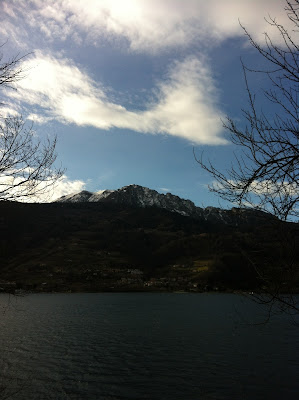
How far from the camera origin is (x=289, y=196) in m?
5.85

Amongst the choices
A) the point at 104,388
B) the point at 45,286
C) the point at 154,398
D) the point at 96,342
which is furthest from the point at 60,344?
the point at 45,286

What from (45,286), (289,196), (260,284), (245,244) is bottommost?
(45,286)

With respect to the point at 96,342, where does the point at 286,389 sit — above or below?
above

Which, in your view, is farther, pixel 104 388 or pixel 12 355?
pixel 12 355

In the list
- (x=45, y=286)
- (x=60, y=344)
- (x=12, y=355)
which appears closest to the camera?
(x=12, y=355)

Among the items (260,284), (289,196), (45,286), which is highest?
Answer: (289,196)

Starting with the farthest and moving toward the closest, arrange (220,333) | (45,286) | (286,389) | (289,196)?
(45,286)
(220,333)
(286,389)
(289,196)

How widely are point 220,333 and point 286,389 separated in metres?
29.8

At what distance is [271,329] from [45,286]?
165m

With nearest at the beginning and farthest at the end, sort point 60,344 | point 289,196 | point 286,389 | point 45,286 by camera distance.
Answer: point 289,196, point 286,389, point 60,344, point 45,286

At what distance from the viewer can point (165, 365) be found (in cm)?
3117

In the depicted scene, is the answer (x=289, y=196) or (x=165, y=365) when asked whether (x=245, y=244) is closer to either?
(x=289, y=196)

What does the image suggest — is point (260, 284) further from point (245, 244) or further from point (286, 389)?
point (286, 389)

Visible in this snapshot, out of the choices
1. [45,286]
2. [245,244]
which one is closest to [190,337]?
[245,244]
